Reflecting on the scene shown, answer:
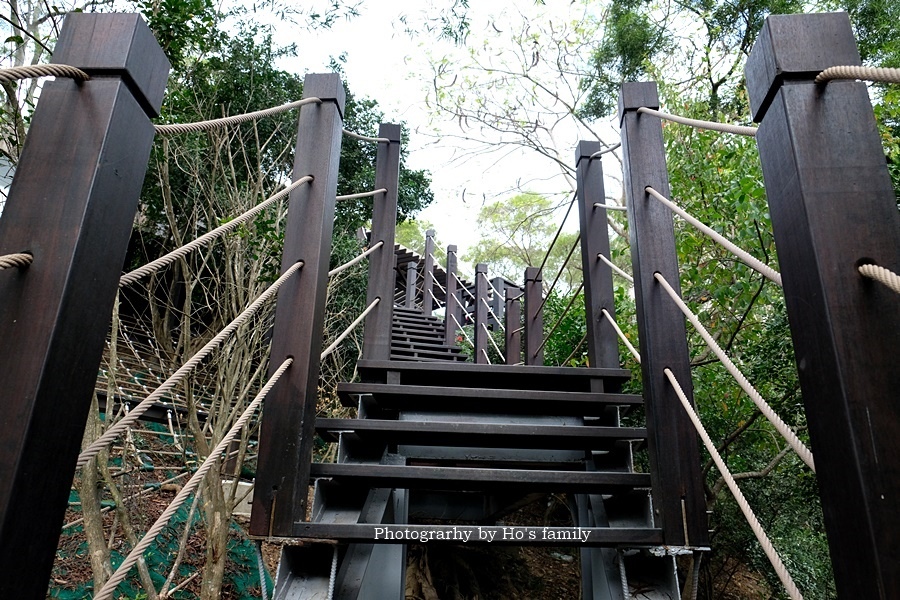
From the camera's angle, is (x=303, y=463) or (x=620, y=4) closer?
(x=303, y=463)

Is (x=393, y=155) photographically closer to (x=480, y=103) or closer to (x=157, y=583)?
(x=157, y=583)

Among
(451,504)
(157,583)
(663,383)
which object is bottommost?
(157,583)

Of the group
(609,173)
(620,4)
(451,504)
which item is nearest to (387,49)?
(620,4)

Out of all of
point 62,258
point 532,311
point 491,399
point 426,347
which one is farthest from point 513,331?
point 62,258

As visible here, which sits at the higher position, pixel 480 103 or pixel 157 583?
pixel 480 103

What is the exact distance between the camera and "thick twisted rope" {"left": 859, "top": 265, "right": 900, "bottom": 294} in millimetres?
688

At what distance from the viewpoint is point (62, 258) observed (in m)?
0.77

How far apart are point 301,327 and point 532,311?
2853mm

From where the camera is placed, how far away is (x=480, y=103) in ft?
30.1

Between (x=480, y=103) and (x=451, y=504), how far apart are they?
6.98 m

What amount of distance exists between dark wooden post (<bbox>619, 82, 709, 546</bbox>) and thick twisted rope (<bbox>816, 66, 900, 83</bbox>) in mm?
864

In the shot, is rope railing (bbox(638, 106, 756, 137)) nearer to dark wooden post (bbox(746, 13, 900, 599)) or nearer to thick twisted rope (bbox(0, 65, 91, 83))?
dark wooden post (bbox(746, 13, 900, 599))

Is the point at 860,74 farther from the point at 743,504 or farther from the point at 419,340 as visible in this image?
the point at 419,340

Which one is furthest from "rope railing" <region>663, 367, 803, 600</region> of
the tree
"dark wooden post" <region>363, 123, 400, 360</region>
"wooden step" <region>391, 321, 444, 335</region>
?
the tree
